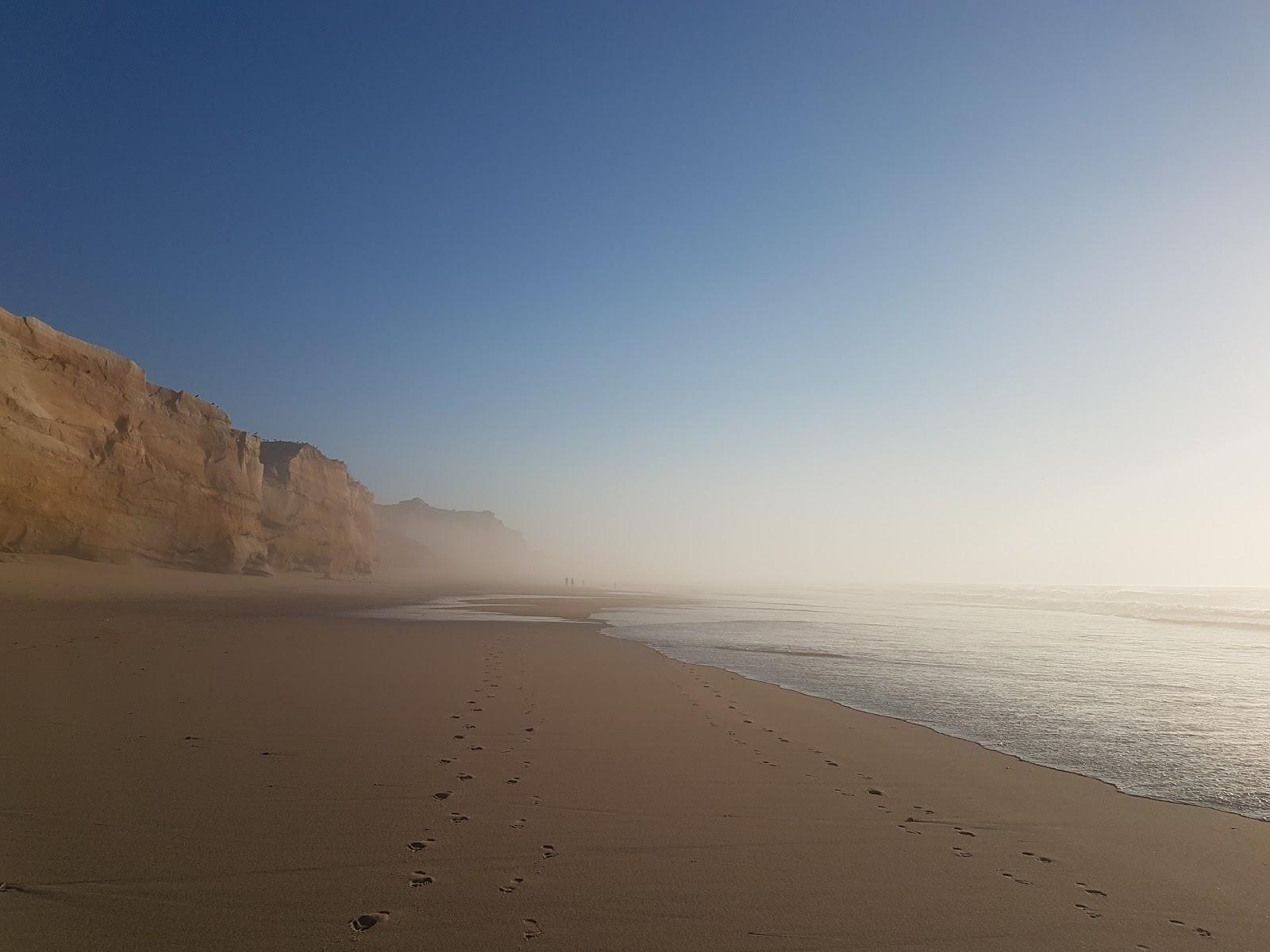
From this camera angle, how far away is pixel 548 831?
186 inches

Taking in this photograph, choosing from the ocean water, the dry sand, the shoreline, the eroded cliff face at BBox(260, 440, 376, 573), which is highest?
the eroded cliff face at BBox(260, 440, 376, 573)

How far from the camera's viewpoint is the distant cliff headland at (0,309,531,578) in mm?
25281

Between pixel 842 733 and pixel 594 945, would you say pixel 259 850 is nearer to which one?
pixel 594 945

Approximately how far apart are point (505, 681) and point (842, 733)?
524 centimetres

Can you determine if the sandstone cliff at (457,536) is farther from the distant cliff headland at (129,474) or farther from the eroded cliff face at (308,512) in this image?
the distant cliff headland at (129,474)

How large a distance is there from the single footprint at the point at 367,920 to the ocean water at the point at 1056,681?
7.06m

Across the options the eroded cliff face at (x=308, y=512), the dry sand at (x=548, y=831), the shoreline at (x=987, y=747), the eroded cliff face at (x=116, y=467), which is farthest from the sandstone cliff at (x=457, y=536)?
the dry sand at (x=548, y=831)

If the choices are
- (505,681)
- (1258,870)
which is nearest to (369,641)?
(505,681)

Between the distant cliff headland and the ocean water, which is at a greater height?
the distant cliff headland

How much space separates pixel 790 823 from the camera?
205 inches

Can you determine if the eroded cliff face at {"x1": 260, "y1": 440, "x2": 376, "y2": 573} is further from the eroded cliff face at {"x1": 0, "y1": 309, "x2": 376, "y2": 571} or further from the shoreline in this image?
the shoreline

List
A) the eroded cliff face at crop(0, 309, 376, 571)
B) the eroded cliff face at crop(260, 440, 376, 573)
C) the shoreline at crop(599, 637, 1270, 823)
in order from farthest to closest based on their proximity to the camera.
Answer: the eroded cliff face at crop(260, 440, 376, 573) < the eroded cliff face at crop(0, 309, 376, 571) < the shoreline at crop(599, 637, 1270, 823)

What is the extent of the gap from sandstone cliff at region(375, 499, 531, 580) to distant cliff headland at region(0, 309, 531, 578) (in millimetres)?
61699

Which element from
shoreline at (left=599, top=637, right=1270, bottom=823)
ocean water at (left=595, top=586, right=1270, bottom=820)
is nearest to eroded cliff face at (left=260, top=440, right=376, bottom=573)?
ocean water at (left=595, top=586, right=1270, bottom=820)
